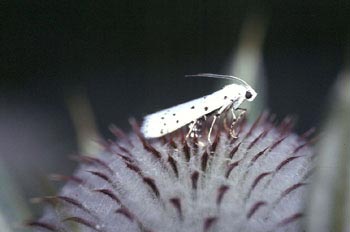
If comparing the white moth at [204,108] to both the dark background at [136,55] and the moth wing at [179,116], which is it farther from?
the dark background at [136,55]

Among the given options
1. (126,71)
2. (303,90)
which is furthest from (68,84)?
(303,90)

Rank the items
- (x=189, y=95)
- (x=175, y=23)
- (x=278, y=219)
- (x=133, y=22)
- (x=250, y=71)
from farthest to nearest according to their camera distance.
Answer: (x=133, y=22) < (x=175, y=23) < (x=189, y=95) < (x=250, y=71) < (x=278, y=219)

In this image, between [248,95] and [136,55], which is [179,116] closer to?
[248,95]

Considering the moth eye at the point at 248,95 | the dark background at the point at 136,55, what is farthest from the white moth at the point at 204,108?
the dark background at the point at 136,55

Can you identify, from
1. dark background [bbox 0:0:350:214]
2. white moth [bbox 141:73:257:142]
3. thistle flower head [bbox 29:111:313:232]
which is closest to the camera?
thistle flower head [bbox 29:111:313:232]

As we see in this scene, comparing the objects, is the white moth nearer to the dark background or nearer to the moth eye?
the moth eye

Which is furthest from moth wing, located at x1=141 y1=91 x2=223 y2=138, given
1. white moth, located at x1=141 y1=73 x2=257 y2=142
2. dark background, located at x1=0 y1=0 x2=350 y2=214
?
dark background, located at x1=0 y1=0 x2=350 y2=214

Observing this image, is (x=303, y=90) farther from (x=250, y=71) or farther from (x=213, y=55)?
(x=250, y=71)
